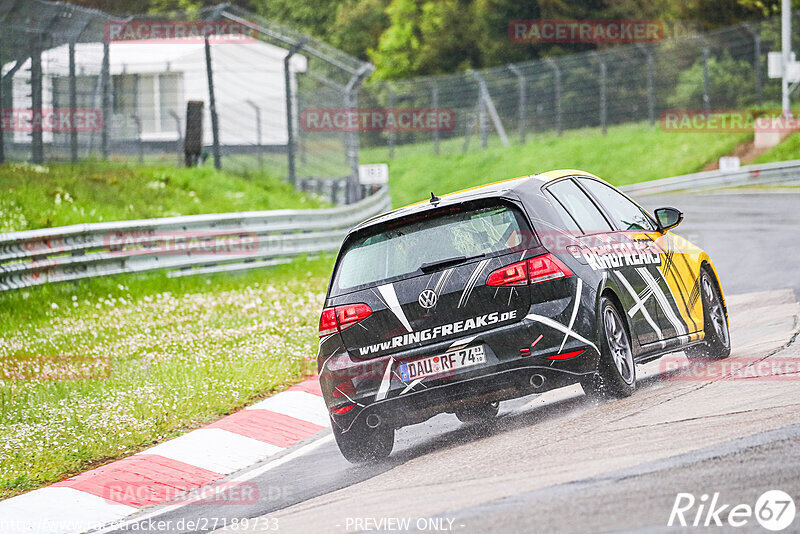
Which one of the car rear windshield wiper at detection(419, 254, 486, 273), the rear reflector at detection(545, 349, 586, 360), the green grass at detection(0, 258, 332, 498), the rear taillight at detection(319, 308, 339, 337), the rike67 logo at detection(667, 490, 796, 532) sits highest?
the car rear windshield wiper at detection(419, 254, 486, 273)

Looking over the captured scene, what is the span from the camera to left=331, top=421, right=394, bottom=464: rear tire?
762 centimetres

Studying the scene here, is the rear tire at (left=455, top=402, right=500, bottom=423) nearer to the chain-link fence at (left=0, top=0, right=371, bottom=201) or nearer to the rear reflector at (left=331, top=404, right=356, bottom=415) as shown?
the rear reflector at (left=331, top=404, right=356, bottom=415)

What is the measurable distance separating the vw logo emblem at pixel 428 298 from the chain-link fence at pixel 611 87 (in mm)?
29603

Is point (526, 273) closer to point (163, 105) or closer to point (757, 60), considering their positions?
point (163, 105)

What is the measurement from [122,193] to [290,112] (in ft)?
13.4

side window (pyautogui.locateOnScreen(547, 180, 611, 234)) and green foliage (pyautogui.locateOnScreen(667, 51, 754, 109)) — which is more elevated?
green foliage (pyautogui.locateOnScreen(667, 51, 754, 109))

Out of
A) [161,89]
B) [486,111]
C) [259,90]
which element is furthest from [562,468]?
[486,111]

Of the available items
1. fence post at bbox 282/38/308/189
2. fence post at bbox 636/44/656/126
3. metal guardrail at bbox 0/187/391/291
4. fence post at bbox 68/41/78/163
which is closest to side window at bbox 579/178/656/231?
metal guardrail at bbox 0/187/391/291

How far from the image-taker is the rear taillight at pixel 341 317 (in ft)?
24.5

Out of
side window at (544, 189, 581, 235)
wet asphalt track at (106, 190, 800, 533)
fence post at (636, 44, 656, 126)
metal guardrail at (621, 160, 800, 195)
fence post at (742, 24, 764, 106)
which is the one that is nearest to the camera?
wet asphalt track at (106, 190, 800, 533)

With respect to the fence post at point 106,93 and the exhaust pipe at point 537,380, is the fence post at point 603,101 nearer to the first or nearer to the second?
the fence post at point 106,93

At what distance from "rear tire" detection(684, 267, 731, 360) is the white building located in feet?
43.1

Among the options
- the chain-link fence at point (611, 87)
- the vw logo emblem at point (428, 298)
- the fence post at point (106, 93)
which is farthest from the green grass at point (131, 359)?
the chain-link fence at point (611, 87)

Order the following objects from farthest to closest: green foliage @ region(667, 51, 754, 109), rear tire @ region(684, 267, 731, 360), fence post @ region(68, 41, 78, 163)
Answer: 1. green foliage @ region(667, 51, 754, 109)
2. fence post @ region(68, 41, 78, 163)
3. rear tire @ region(684, 267, 731, 360)
